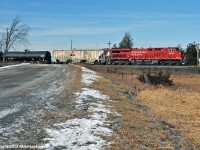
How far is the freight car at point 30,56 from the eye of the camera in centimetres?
9038

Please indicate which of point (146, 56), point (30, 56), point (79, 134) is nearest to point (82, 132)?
point (79, 134)

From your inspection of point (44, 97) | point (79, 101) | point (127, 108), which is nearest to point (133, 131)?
point (127, 108)

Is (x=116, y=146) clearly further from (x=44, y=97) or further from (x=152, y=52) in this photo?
(x=152, y=52)

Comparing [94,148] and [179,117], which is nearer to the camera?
[94,148]

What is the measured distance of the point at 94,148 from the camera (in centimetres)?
659

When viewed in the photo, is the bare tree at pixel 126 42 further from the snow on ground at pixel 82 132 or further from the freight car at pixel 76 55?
the snow on ground at pixel 82 132

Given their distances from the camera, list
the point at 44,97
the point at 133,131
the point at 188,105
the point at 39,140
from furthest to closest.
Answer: the point at 188,105 < the point at 44,97 < the point at 133,131 < the point at 39,140

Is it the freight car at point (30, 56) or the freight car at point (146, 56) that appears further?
the freight car at point (30, 56)

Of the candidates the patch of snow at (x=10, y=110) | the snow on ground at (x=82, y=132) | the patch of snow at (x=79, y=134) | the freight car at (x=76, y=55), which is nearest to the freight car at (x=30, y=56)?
the freight car at (x=76, y=55)

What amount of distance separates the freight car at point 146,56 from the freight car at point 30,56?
1335 centimetres

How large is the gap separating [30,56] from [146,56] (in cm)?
2639

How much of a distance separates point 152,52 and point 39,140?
76999 mm

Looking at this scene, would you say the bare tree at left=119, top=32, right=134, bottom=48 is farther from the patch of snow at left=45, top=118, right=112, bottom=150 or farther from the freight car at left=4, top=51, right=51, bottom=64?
the patch of snow at left=45, top=118, right=112, bottom=150

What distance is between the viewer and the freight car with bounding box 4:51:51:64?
297ft
